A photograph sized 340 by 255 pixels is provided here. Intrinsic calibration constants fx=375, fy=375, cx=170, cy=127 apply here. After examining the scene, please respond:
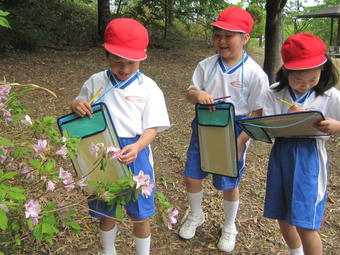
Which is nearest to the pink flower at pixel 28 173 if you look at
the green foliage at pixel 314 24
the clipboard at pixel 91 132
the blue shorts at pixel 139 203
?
the clipboard at pixel 91 132

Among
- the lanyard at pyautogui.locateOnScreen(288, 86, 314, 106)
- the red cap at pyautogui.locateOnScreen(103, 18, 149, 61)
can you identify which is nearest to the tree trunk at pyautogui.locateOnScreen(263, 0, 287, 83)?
the lanyard at pyautogui.locateOnScreen(288, 86, 314, 106)

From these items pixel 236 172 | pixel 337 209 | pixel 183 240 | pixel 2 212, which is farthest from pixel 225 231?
pixel 2 212

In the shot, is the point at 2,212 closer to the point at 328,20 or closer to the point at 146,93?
the point at 146,93

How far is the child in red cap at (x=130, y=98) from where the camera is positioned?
191cm

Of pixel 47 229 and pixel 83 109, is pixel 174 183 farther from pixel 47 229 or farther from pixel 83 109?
pixel 47 229

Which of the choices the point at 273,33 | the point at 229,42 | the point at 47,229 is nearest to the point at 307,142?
the point at 229,42

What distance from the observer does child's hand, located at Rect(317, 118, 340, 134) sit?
5.84 feet

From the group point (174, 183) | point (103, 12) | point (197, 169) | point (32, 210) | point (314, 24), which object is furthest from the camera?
point (314, 24)

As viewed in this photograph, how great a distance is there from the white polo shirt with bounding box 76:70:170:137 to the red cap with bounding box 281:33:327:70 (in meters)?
0.73

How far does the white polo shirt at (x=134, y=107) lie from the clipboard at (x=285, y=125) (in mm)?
467

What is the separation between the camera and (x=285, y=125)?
6.13ft

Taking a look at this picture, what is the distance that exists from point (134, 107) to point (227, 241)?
1.28m

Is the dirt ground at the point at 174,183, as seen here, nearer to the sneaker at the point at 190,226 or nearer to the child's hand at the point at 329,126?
the sneaker at the point at 190,226

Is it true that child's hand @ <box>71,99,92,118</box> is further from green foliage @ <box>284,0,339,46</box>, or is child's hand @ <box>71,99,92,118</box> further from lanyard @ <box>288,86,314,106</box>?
green foliage @ <box>284,0,339,46</box>
